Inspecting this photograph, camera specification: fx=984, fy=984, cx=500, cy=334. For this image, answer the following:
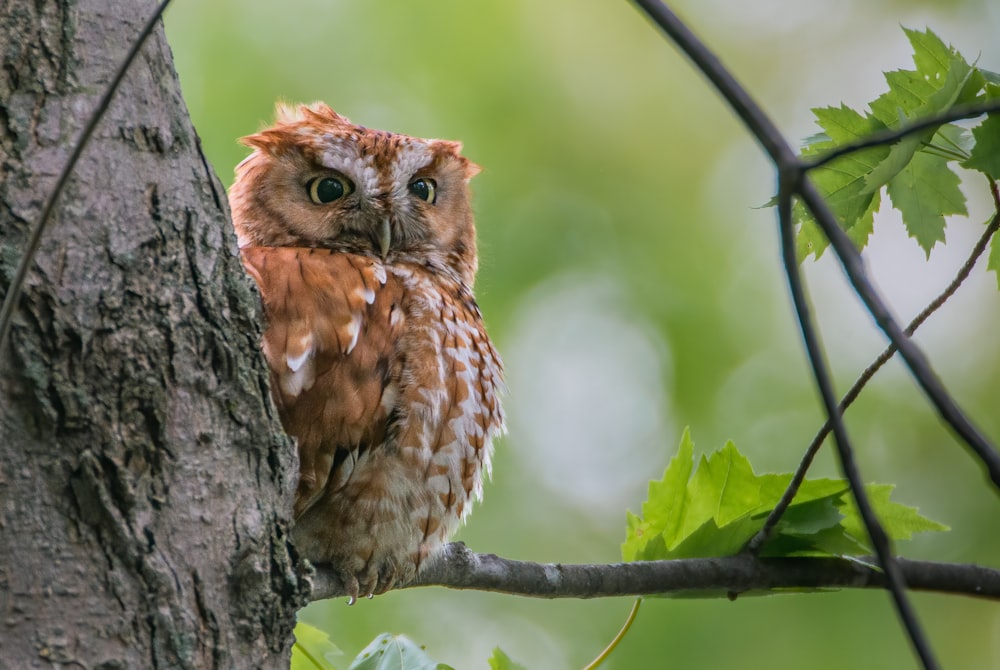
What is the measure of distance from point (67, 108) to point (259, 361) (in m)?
0.42

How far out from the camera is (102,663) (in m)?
1.20

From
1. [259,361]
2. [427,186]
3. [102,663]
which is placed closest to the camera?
[102,663]

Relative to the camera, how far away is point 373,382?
1.92m

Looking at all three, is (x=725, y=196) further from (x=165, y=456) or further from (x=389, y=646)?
(x=165, y=456)

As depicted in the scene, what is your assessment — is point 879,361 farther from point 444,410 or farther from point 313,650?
point 313,650

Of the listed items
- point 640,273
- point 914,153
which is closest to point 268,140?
point 914,153

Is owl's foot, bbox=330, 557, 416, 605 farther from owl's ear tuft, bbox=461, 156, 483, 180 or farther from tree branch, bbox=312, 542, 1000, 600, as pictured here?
owl's ear tuft, bbox=461, 156, 483, 180

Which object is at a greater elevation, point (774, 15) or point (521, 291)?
point (774, 15)

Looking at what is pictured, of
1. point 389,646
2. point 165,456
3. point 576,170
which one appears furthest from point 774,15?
point 165,456

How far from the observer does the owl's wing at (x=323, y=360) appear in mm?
1800

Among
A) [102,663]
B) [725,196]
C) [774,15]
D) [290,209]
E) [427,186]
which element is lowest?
[102,663]

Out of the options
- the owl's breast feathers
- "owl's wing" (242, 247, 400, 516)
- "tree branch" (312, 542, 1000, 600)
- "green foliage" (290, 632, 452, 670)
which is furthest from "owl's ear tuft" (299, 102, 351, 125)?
"green foliage" (290, 632, 452, 670)

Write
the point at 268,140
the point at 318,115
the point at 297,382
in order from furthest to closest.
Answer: the point at 318,115
the point at 268,140
the point at 297,382

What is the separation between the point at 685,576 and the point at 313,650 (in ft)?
2.66
